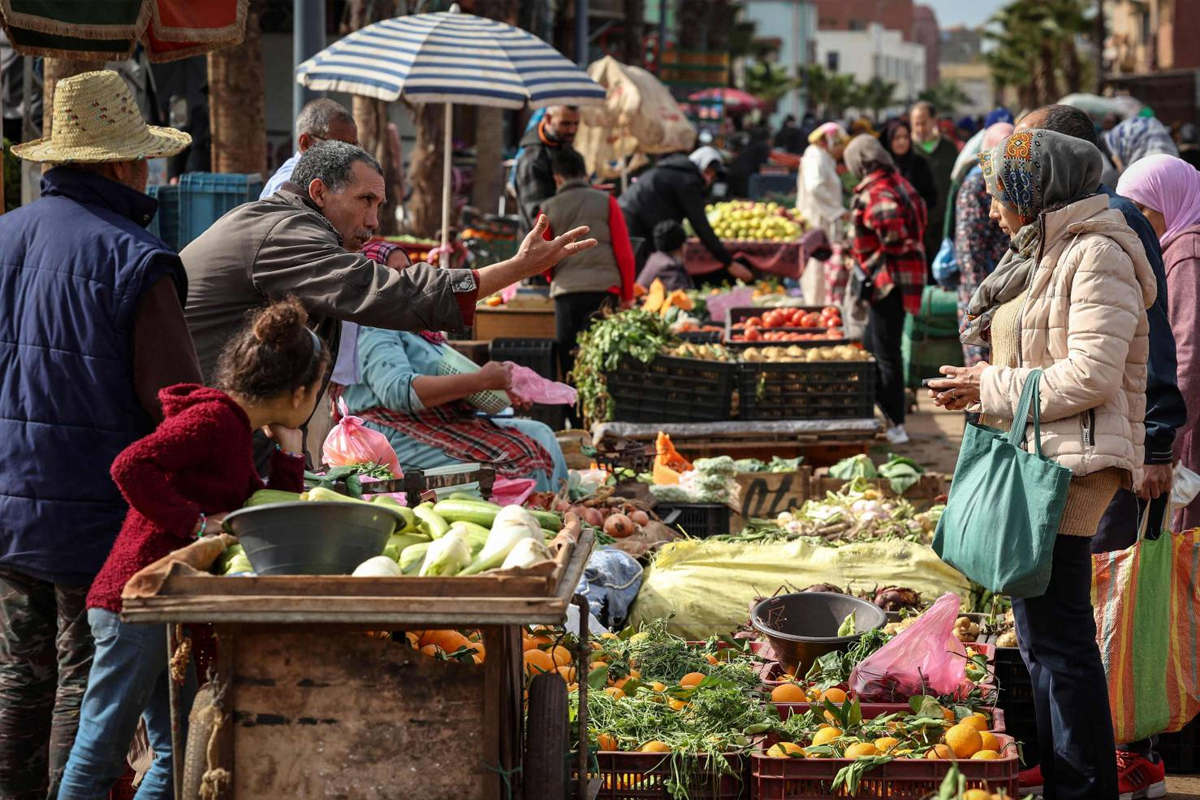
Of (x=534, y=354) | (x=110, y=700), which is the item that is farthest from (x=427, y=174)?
(x=110, y=700)

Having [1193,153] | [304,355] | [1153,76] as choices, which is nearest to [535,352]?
[304,355]

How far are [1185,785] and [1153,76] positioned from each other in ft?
125

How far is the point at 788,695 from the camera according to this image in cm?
423

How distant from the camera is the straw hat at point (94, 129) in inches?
141

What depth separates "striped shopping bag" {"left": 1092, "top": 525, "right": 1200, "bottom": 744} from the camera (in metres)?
4.54

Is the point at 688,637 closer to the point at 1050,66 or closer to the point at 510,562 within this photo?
the point at 510,562

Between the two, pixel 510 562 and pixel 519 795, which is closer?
pixel 510 562

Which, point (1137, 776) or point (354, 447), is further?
point (354, 447)

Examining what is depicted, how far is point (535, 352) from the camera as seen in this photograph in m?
9.38

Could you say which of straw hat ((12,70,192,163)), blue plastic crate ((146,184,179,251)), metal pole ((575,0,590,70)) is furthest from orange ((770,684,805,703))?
metal pole ((575,0,590,70))

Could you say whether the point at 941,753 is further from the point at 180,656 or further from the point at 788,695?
the point at 180,656

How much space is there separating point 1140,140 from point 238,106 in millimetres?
6675

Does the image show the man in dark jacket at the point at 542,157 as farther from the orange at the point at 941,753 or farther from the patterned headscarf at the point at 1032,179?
the orange at the point at 941,753

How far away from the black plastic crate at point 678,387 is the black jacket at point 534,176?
1696 millimetres
